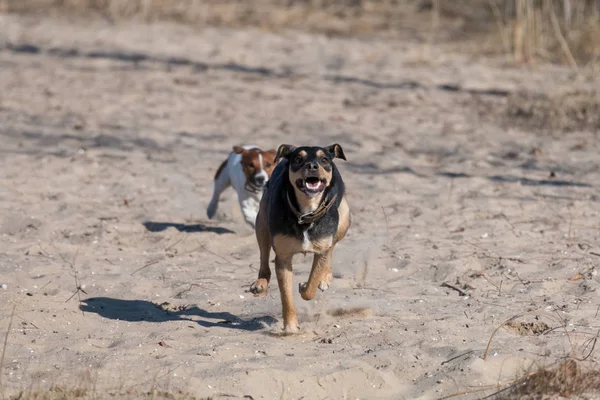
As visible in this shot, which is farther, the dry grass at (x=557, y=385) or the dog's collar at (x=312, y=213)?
the dog's collar at (x=312, y=213)

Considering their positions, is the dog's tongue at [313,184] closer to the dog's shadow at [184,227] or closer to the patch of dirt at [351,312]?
the patch of dirt at [351,312]

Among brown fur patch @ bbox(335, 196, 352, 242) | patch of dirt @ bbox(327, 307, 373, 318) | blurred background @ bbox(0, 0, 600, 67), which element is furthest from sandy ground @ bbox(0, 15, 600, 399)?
blurred background @ bbox(0, 0, 600, 67)

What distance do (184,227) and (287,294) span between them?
8.88 ft

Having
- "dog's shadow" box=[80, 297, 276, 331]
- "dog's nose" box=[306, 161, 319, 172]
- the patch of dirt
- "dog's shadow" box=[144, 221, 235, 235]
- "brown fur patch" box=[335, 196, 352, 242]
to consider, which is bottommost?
"dog's shadow" box=[144, 221, 235, 235]

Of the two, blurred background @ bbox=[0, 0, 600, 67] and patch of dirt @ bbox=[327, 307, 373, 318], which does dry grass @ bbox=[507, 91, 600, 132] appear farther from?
patch of dirt @ bbox=[327, 307, 373, 318]

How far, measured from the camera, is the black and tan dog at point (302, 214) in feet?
20.1

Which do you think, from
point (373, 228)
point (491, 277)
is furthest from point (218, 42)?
point (491, 277)

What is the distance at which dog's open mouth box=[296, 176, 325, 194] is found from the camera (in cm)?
604

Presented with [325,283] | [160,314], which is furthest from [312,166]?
[160,314]

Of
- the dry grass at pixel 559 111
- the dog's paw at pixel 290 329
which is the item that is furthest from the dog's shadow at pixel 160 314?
the dry grass at pixel 559 111

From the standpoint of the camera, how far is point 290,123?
41.9ft

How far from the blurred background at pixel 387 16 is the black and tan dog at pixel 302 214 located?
10263mm

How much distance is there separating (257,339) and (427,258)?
2.08 metres

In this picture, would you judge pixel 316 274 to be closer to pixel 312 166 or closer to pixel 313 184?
pixel 313 184
